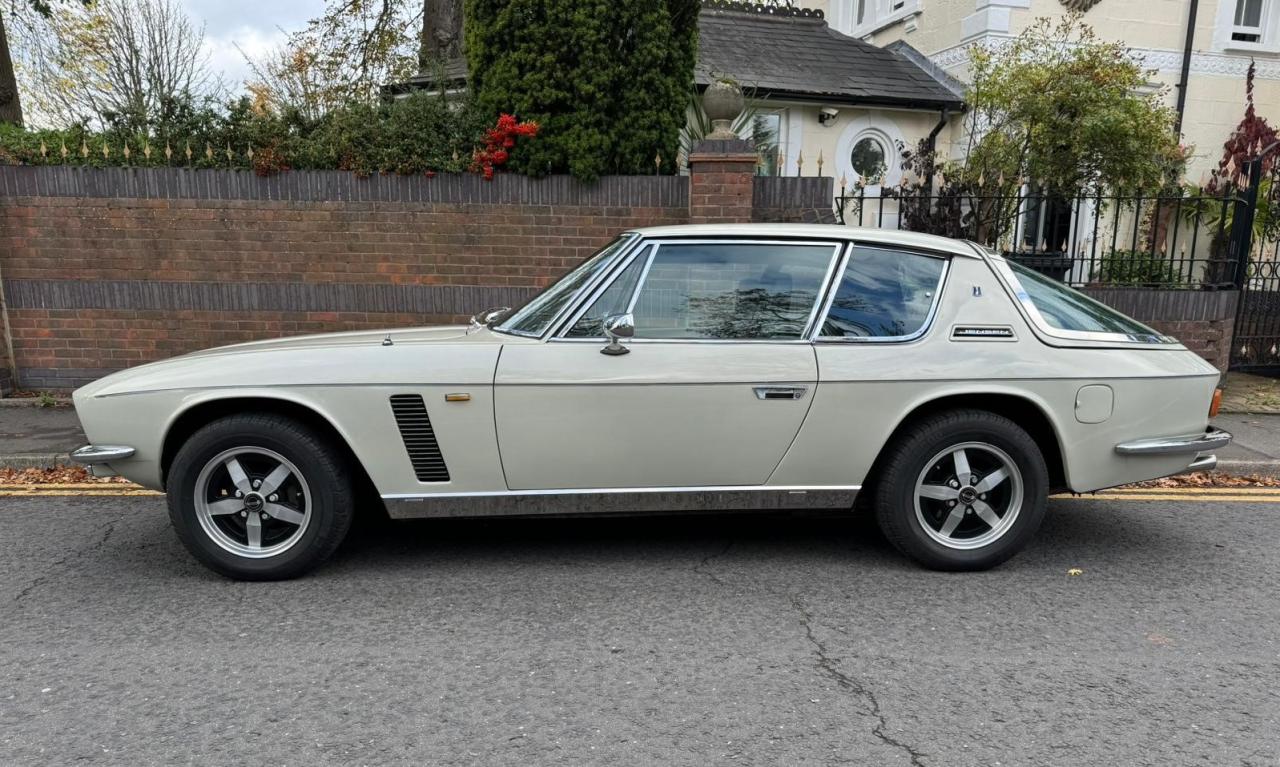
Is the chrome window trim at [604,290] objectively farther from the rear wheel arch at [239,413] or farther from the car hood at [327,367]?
the rear wheel arch at [239,413]

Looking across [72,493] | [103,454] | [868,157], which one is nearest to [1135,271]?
[868,157]

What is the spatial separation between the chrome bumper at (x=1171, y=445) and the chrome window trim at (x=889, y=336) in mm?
1094

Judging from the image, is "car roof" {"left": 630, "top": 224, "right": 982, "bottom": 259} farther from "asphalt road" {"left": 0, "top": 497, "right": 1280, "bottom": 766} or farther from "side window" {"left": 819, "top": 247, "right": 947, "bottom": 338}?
"asphalt road" {"left": 0, "top": 497, "right": 1280, "bottom": 766}

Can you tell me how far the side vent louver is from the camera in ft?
12.1

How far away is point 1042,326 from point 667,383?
184 centimetres

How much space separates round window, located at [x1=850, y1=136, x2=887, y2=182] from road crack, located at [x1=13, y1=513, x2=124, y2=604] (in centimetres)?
1187

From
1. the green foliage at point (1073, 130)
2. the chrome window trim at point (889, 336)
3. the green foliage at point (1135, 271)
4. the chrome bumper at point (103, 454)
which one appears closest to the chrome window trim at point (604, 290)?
the chrome window trim at point (889, 336)

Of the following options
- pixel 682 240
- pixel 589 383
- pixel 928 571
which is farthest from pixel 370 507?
pixel 928 571

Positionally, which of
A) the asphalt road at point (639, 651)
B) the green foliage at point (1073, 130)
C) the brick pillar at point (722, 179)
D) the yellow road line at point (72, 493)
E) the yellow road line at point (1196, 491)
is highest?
the green foliage at point (1073, 130)

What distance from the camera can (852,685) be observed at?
9.87 feet

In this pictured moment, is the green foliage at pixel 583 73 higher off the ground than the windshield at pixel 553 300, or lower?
A: higher

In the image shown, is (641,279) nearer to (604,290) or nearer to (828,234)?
(604,290)

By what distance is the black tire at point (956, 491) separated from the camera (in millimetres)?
3861

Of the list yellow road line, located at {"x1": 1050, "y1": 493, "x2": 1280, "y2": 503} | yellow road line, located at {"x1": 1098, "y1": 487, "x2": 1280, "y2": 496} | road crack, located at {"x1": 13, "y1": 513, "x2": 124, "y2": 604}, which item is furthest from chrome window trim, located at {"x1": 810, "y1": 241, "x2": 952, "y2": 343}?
road crack, located at {"x1": 13, "y1": 513, "x2": 124, "y2": 604}
